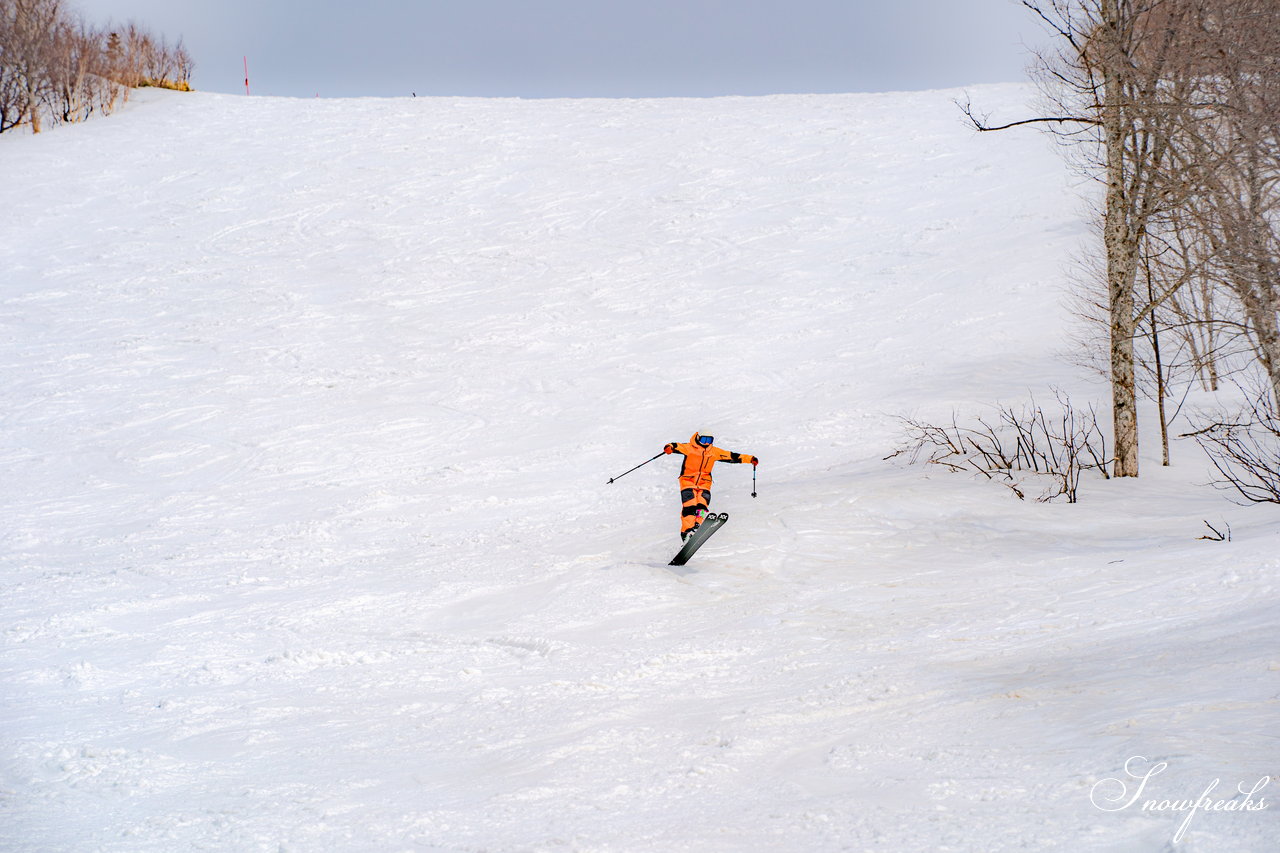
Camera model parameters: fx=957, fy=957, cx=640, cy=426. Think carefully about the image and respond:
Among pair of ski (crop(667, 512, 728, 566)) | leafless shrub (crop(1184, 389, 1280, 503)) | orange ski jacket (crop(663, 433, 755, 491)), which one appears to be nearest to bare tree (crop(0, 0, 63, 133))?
orange ski jacket (crop(663, 433, 755, 491))

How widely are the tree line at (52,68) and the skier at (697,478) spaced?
3300 cm

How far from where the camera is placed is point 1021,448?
12.7m

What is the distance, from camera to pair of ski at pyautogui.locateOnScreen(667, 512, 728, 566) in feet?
30.8

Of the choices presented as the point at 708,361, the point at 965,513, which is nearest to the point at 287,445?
the point at 708,361

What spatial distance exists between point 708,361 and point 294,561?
9.44 m

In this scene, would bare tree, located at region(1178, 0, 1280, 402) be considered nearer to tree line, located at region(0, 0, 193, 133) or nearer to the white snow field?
the white snow field

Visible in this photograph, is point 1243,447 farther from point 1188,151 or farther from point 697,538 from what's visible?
point 697,538

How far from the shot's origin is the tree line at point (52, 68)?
3322 centimetres

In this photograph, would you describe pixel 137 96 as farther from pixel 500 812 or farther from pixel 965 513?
pixel 500 812

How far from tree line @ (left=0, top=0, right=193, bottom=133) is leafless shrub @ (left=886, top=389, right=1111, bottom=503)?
3340 centimetres

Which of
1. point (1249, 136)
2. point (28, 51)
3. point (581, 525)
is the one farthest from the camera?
point (28, 51)

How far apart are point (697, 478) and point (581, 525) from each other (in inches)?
89.2

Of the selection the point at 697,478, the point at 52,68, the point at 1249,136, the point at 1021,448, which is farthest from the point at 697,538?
the point at 52,68

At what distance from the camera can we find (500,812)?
4.64 metres
